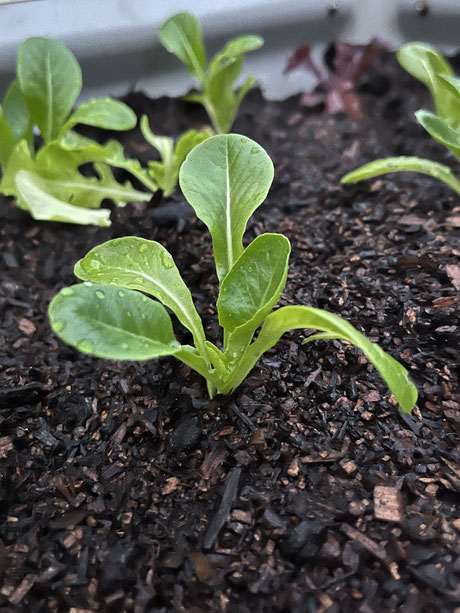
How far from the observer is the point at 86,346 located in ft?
1.91

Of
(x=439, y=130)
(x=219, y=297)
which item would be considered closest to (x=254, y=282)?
(x=219, y=297)

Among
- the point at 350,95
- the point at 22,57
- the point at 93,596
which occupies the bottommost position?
the point at 93,596

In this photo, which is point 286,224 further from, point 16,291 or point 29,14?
point 29,14

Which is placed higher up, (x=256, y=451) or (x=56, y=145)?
(x=56, y=145)

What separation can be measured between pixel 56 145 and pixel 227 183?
0.47 m

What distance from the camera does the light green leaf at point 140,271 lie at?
0.68 m

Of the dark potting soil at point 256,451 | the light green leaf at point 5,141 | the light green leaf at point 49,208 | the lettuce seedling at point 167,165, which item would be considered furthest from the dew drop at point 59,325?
the light green leaf at point 5,141

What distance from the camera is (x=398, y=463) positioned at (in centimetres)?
74

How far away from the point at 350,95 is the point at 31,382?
104 cm

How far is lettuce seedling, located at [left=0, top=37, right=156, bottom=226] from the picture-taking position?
109cm

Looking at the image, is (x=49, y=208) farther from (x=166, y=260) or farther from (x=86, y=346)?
(x=86, y=346)

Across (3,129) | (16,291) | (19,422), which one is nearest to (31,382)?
(19,422)

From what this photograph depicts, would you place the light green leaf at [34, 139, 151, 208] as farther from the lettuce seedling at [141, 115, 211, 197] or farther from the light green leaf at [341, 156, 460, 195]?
the light green leaf at [341, 156, 460, 195]

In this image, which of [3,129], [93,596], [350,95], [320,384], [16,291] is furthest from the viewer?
[350,95]
